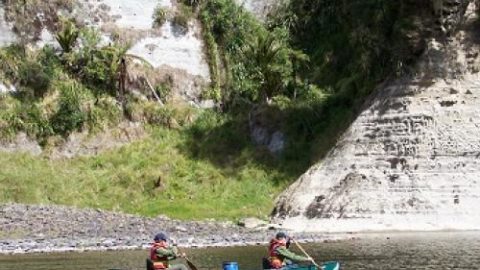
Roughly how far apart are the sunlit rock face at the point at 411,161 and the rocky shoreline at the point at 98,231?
278 centimetres

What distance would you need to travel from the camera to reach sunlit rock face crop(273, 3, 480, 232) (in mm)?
40312

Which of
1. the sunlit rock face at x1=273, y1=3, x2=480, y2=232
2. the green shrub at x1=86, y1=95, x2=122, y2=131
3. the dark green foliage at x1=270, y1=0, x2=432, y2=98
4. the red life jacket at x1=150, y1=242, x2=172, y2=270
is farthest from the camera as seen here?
the green shrub at x1=86, y1=95, x2=122, y2=131

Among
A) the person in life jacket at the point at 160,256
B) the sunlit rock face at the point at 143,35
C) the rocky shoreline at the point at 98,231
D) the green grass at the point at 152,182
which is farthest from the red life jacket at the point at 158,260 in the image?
the sunlit rock face at the point at 143,35

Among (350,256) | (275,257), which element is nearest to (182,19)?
(350,256)

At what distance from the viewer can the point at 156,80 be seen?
190 feet

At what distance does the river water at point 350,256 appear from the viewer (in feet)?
89.5

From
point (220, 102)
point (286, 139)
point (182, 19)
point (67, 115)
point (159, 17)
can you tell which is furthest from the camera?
point (182, 19)

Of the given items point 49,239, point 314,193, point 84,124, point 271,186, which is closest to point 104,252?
point 49,239

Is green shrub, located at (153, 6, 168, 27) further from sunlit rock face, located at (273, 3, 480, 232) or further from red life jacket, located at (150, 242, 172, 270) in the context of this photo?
red life jacket, located at (150, 242, 172, 270)

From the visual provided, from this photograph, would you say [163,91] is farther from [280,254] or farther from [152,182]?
[280,254]

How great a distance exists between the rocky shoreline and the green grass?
3.32m

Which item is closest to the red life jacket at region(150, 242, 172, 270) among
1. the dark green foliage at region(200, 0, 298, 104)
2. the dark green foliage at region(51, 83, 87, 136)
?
the dark green foliage at region(200, 0, 298, 104)

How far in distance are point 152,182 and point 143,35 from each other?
13.9 m

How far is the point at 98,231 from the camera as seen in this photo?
39.9 m
